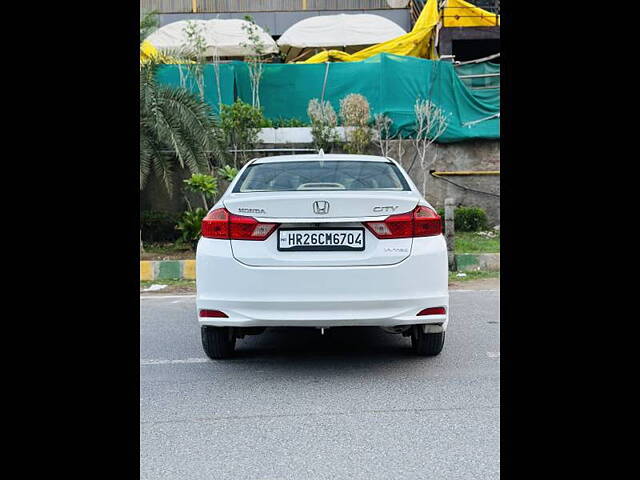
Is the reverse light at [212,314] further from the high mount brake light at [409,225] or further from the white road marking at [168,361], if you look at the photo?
the high mount brake light at [409,225]

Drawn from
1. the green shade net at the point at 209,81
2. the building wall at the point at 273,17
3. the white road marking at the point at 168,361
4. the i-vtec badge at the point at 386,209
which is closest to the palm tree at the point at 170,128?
the green shade net at the point at 209,81

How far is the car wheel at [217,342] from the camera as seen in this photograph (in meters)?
4.44

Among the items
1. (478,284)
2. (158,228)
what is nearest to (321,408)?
(478,284)

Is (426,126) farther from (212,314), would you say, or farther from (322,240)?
(212,314)

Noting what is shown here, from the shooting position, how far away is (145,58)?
10.6 metres

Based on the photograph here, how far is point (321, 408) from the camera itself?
11.6 feet

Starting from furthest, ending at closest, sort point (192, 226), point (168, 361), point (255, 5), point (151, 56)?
point (255, 5) < point (151, 56) < point (192, 226) < point (168, 361)

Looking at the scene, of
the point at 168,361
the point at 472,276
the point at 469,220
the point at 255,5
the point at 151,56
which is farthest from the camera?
the point at 255,5

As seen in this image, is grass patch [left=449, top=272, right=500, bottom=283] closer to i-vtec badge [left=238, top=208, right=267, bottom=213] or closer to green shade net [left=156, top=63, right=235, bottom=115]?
i-vtec badge [left=238, top=208, right=267, bottom=213]

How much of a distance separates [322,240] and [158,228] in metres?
7.43

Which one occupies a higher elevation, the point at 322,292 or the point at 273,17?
the point at 273,17
